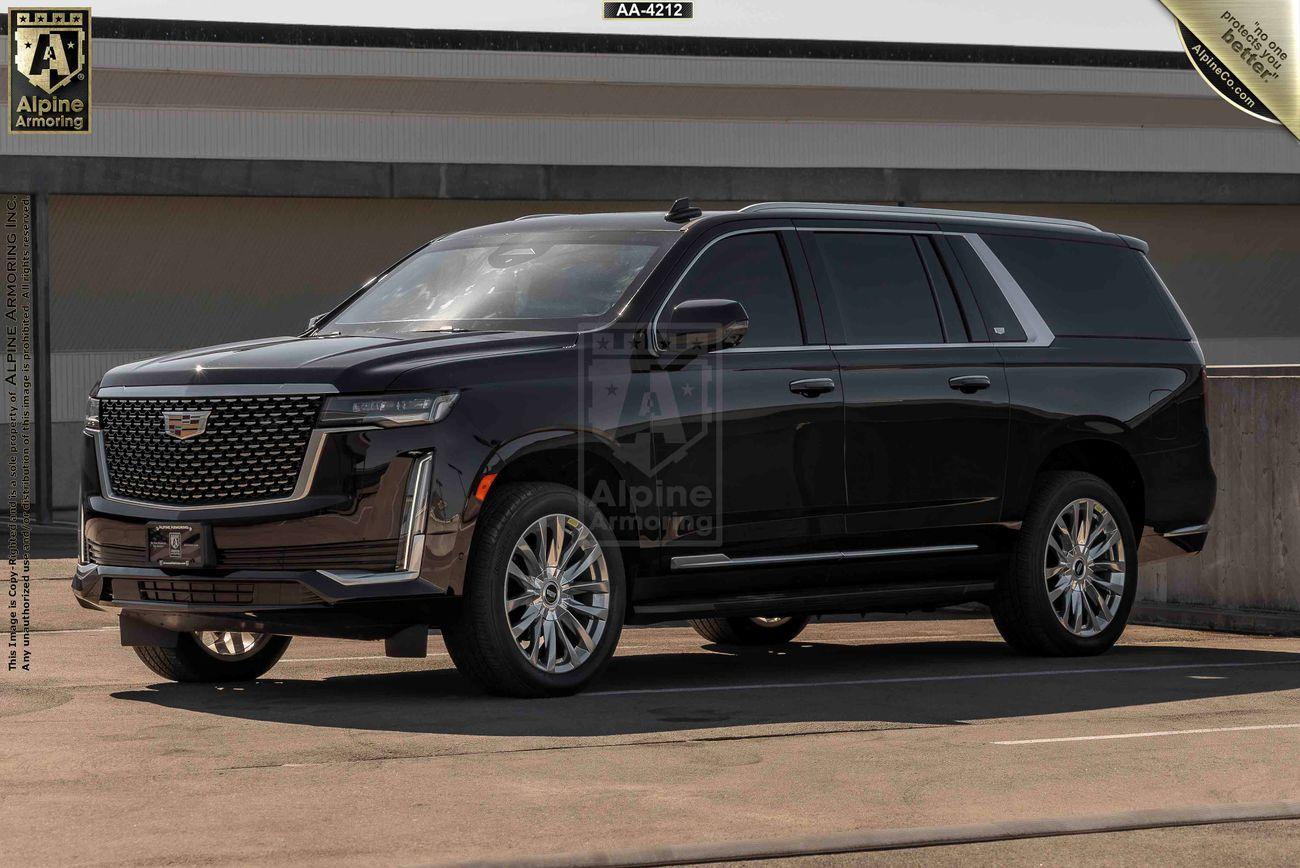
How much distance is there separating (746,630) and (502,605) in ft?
11.5

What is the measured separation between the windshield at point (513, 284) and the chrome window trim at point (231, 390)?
1.11 m

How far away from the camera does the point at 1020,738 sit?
7945 mm

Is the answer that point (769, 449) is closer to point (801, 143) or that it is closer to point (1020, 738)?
point (1020, 738)

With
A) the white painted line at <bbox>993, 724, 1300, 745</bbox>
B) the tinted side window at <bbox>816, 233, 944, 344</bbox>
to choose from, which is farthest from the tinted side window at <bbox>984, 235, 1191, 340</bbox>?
the white painted line at <bbox>993, 724, 1300, 745</bbox>

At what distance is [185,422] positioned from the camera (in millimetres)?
8805

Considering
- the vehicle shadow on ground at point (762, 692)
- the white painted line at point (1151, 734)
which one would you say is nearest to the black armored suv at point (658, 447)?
the vehicle shadow on ground at point (762, 692)

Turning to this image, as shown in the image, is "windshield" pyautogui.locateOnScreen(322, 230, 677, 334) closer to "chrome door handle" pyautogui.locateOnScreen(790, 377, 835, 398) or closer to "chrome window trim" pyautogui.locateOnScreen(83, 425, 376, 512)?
"chrome door handle" pyautogui.locateOnScreen(790, 377, 835, 398)

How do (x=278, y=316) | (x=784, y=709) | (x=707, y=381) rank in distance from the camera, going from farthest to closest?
(x=278, y=316), (x=707, y=381), (x=784, y=709)

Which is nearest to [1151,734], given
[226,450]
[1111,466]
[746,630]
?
[1111,466]

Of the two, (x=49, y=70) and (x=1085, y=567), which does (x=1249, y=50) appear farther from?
(x=1085, y=567)

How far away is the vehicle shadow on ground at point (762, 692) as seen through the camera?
8398 millimetres

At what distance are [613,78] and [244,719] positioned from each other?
2370 centimetres

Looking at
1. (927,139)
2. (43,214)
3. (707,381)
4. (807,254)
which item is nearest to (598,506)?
(707,381)

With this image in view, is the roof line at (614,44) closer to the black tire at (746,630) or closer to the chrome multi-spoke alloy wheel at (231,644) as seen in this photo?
the black tire at (746,630)
